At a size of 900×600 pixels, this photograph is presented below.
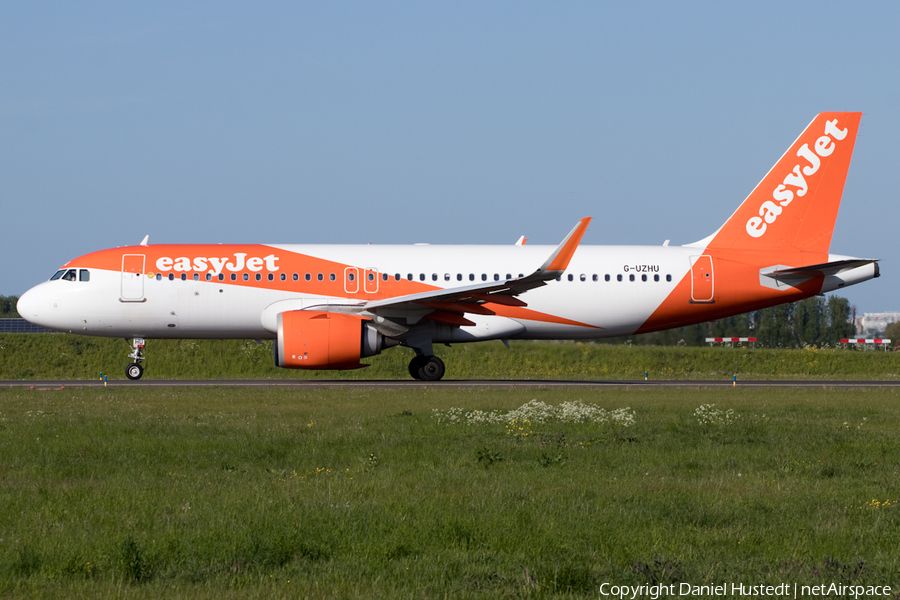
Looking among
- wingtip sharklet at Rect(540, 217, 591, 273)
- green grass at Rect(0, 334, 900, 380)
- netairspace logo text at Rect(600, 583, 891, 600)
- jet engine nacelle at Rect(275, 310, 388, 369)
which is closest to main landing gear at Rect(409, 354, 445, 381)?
jet engine nacelle at Rect(275, 310, 388, 369)

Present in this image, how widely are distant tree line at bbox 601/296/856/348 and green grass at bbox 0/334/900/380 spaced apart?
572 mm

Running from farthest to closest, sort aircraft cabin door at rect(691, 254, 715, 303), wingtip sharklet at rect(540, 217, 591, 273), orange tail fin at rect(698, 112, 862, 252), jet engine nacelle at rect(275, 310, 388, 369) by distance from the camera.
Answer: orange tail fin at rect(698, 112, 862, 252) < aircraft cabin door at rect(691, 254, 715, 303) < jet engine nacelle at rect(275, 310, 388, 369) < wingtip sharklet at rect(540, 217, 591, 273)

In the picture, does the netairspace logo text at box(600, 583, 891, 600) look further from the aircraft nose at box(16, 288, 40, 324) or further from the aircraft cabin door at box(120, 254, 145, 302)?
the aircraft nose at box(16, 288, 40, 324)

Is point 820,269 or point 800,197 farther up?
point 800,197

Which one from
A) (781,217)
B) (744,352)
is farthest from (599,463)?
(744,352)

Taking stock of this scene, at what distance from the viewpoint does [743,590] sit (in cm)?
509

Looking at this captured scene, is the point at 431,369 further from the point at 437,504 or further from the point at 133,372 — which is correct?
the point at 437,504

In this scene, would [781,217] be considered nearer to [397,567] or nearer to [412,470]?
[412,470]

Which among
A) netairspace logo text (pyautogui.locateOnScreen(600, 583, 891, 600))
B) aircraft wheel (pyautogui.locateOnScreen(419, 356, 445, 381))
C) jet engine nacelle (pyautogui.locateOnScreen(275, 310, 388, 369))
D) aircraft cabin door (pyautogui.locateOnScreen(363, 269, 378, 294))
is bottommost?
netairspace logo text (pyautogui.locateOnScreen(600, 583, 891, 600))

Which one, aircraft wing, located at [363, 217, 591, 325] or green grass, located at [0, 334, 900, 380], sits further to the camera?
green grass, located at [0, 334, 900, 380]

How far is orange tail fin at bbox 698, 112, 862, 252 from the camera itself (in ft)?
83.6

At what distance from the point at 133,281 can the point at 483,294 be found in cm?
916

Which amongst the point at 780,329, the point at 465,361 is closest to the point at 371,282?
the point at 465,361

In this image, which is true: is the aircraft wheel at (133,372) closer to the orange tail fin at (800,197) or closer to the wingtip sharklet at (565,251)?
the wingtip sharklet at (565,251)
